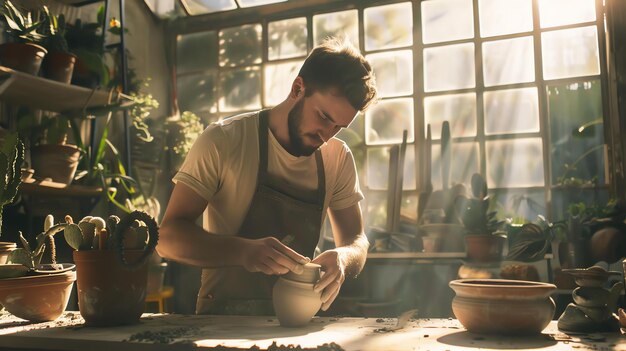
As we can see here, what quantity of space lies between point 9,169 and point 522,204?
10.9 feet

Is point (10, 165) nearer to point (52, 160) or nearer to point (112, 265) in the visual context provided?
point (112, 265)

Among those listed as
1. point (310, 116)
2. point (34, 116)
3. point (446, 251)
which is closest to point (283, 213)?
point (310, 116)

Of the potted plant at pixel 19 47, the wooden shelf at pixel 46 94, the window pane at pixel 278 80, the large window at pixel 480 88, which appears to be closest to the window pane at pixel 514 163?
the large window at pixel 480 88

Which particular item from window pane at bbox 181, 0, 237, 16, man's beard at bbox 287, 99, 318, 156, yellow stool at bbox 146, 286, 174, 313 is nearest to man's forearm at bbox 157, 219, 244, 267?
man's beard at bbox 287, 99, 318, 156

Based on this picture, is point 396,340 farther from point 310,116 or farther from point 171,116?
point 171,116

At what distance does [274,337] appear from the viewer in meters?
1.20

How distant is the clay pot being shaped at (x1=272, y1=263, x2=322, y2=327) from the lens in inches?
53.6

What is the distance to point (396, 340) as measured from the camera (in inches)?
45.6

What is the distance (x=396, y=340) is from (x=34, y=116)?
2.88 m

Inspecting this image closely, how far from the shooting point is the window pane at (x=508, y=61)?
13.1 ft

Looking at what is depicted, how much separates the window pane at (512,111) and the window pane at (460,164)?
0.19 metres

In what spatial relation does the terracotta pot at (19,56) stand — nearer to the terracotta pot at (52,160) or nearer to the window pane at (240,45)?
the terracotta pot at (52,160)

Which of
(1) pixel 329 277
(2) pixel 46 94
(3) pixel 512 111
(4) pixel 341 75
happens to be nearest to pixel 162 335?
(1) pixel 329 277

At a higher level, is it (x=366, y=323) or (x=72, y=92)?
(x=72, y=92)
